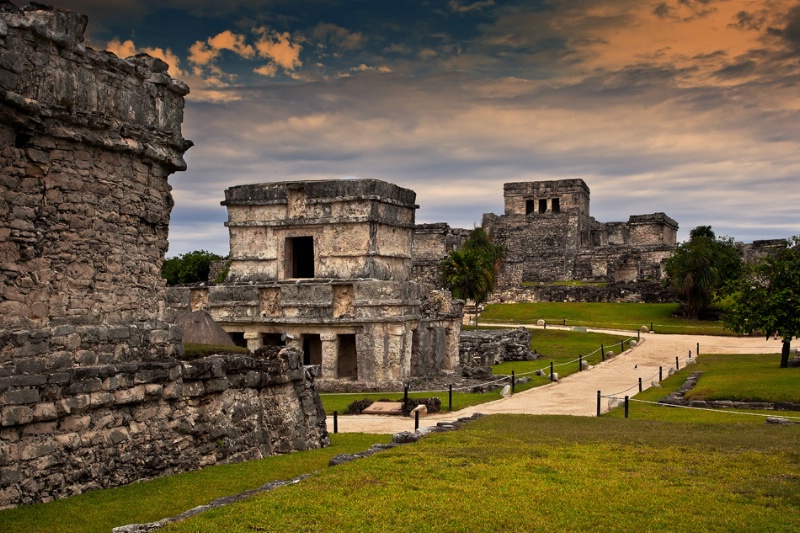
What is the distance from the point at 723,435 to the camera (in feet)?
40.7

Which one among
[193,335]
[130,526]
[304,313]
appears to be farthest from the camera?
[304,313]

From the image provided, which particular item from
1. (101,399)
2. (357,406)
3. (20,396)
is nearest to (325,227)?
(357,406)

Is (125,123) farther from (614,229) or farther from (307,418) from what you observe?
(614,229)

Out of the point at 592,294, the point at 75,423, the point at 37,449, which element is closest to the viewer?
the point at 37,449

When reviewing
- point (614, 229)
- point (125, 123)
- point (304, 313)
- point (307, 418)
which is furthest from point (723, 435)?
point (614, 229)

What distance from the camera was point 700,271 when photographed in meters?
40.6

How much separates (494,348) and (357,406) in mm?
12036

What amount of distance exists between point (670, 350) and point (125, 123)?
84.6 ft

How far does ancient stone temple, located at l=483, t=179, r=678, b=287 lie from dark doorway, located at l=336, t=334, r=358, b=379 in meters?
31.6

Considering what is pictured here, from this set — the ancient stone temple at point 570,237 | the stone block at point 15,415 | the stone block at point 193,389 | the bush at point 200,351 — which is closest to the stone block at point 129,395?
the stone block at point 193,389

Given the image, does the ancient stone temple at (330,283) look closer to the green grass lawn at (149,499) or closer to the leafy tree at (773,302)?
the leafy tree at (773,302)

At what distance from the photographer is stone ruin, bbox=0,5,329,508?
8508 millimetres

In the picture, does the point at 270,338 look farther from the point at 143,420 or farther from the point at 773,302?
the point at 143,420

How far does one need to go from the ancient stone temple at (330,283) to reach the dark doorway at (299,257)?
0.21 ft
